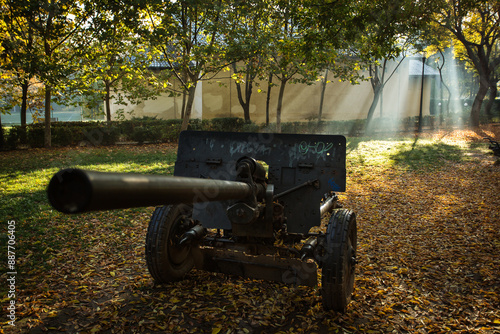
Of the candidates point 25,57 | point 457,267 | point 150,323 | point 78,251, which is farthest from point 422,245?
point 25,57

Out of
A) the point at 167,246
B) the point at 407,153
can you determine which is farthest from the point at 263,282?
the point at 407,153

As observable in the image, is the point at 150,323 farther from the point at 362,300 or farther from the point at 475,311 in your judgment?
the point at 475,311

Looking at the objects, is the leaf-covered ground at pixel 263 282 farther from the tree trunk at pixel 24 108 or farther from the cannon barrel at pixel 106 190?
the tree trunk at pixel 24 108

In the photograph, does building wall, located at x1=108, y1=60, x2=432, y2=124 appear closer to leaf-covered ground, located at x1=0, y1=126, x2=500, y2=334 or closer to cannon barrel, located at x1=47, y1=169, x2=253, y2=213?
leaf-covered ground, located at x1=0, y1=126, x2=500, y2=334

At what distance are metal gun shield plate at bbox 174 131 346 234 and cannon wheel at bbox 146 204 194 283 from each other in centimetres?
26

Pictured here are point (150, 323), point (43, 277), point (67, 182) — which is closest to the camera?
point (67, 182)

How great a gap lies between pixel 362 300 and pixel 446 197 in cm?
663

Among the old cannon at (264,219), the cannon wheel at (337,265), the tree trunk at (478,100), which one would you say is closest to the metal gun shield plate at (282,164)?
the old cannon at (264,219)

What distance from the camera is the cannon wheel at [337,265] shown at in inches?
155

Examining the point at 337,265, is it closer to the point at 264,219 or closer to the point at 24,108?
the point at 264,219

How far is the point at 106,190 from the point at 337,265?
111 inches

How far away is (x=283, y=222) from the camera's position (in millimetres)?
4473

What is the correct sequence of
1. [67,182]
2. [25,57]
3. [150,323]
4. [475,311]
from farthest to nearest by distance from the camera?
1. [25,57]
2. [475,311]
3. [150,323]
4. [67,182]

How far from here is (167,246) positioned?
14.8ft
